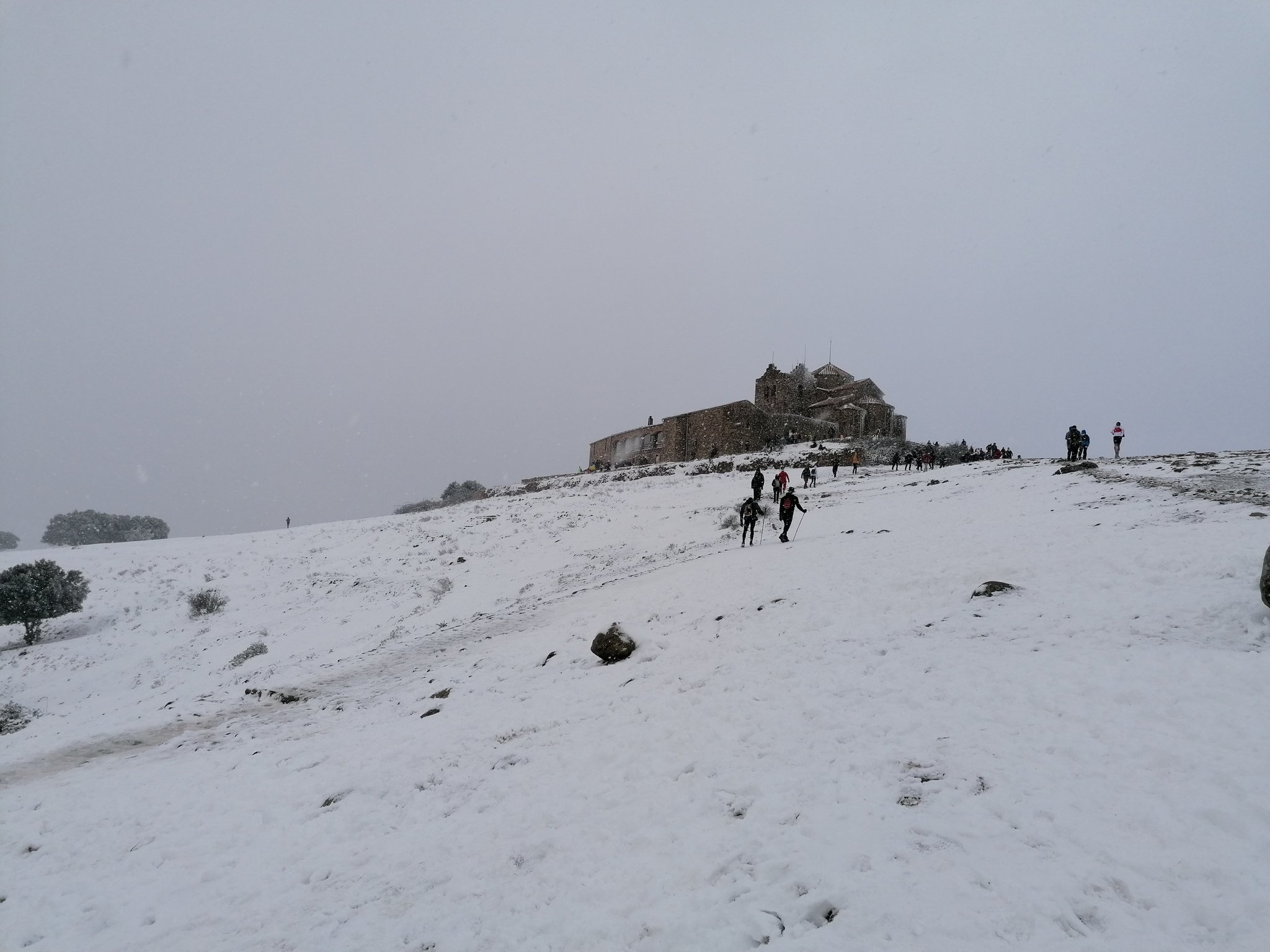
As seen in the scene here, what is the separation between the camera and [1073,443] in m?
27.1

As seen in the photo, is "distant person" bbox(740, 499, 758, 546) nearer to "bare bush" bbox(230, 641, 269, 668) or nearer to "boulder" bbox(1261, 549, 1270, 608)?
"boulder" bbox(1261, 549, 1270, 608)

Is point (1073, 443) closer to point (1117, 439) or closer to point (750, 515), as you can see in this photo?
point (1117, 439)

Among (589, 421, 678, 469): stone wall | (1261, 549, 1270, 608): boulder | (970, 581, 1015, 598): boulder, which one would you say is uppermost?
(589, 421, 678, 469): stone wall

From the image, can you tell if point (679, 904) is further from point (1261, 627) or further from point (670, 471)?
point (670, 471)

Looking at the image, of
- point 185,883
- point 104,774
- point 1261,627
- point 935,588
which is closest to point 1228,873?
point 1261,627

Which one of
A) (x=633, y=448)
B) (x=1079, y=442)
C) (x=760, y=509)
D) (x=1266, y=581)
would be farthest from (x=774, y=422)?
(x=1266, y=581)

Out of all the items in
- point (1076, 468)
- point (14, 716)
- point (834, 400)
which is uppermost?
point (834, 400)

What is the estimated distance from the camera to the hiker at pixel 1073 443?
26505 millimetres

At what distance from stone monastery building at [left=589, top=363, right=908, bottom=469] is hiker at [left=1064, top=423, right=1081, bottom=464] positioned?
22.3 meters

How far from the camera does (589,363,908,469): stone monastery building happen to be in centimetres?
5050

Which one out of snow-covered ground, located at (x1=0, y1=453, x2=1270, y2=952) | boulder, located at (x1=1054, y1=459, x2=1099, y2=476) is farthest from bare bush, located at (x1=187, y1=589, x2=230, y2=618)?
boulder, located at (x1=1054, y1=459, x2=1099, y2=476)

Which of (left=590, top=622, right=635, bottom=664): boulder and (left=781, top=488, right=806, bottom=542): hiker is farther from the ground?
(left=781, top=488, right=806, bottom=542): hiker

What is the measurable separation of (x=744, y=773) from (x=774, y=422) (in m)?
48.5

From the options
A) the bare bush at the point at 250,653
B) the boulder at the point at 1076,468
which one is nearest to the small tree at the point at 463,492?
the bare bush at the point at 250,653
